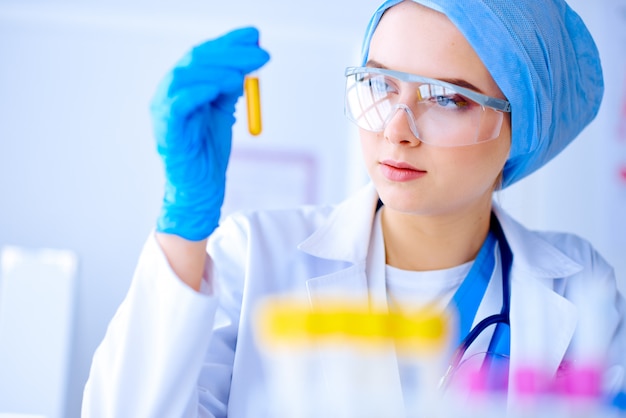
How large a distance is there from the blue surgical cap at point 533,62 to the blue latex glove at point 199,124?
0.45 meters

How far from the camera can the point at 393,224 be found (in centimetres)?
149

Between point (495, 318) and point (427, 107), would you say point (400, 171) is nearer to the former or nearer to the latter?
point (427, 107)

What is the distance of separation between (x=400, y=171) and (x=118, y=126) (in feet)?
3.60

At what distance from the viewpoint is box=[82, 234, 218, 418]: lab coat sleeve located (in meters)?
1.02

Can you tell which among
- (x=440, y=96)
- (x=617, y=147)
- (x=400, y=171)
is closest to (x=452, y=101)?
(x=440, y=96)

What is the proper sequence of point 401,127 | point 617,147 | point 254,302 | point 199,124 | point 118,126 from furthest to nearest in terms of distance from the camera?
point 617,147 → point 118,126 → point 254,302 → point 401,127 → point 199,124

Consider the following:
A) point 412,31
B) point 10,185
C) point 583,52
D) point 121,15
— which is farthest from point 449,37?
point 10,185

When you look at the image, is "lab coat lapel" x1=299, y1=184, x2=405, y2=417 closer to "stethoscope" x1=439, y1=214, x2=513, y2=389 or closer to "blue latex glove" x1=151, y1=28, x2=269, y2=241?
"stethoscope" x1=439, y1=214, x2=513, y2=389

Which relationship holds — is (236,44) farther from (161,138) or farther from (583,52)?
(583,52)

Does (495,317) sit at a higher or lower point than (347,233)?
lower

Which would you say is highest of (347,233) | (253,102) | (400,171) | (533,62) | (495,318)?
(533,62)

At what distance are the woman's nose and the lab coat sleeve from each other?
0.43 meters

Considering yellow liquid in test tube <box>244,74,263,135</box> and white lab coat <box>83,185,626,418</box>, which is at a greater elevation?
yellow liquid in test tube <box>244,74,263,135</box>

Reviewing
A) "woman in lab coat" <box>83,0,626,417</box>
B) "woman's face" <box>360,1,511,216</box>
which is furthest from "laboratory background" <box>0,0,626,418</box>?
"woman's face" <box>360,1,511,216</box>
